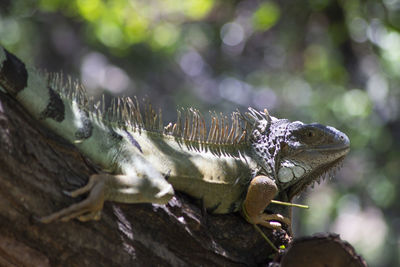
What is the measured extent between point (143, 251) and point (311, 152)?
202cm

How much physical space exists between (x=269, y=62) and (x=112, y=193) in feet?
50.7

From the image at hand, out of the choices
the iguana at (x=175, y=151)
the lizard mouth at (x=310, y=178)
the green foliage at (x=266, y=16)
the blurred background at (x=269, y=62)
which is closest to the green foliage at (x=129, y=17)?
the blurred background at (x=269, y=62)

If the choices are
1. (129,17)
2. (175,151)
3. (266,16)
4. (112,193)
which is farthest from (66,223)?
(266,16)

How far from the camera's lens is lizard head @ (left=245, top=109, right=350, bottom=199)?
4.92m

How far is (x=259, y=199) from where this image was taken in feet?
14.6

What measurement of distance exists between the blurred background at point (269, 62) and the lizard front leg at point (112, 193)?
7.83m

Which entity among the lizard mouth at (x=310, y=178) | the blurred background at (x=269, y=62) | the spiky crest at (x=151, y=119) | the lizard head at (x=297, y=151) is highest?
the spiky crest at (x=151, y=119)

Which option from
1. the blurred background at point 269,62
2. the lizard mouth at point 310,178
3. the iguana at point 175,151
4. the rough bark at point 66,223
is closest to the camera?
the rough bark at point 66,223

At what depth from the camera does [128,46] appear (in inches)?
532

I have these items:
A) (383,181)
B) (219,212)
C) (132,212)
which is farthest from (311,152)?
(383,181)

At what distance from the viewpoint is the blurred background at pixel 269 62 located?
13.0m

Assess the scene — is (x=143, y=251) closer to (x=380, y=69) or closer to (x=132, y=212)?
(x=132, y=212)

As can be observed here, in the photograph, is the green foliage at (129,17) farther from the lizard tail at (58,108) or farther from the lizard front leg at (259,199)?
the lizard front leg at (259,199)

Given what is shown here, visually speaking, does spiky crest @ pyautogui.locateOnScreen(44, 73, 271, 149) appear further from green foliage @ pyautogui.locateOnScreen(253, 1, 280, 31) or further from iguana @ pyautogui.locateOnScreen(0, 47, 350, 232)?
green foliage @ pyautogui.locateOnScreen(253, 1, 280, 31)
